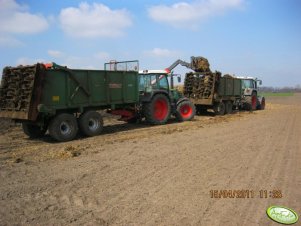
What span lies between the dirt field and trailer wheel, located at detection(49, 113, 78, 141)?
1.61 feet

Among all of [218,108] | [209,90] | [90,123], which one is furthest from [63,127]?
[218,108]

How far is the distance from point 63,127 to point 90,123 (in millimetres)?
1156

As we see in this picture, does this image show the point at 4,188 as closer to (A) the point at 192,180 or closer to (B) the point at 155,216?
(B) the point at 155,216

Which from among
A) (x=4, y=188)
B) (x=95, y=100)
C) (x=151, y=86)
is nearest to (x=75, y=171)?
(x=4, y=188)

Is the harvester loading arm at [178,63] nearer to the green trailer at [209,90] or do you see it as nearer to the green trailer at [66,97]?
the green trailer at [209,90]

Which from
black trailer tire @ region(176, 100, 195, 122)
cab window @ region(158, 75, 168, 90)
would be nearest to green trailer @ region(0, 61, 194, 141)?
cab window @ region(158, 75, 168, 90)

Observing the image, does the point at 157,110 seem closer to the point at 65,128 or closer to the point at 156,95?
the point at 156,95

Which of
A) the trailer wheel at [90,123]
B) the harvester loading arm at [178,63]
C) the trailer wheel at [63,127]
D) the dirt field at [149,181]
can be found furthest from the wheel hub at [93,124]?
the harvester loading arm at [178,63]

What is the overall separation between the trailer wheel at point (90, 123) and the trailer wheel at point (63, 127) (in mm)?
351

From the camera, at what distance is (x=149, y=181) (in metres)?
6.14

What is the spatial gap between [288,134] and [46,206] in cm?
871

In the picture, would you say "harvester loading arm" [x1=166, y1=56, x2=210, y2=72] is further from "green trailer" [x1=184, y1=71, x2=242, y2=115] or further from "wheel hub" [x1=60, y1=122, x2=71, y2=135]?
"wheel hub" [x1=60, y1=122, x2=71, y2=135]

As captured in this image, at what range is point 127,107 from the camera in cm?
1392

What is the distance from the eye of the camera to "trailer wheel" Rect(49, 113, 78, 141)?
35.3 feet
